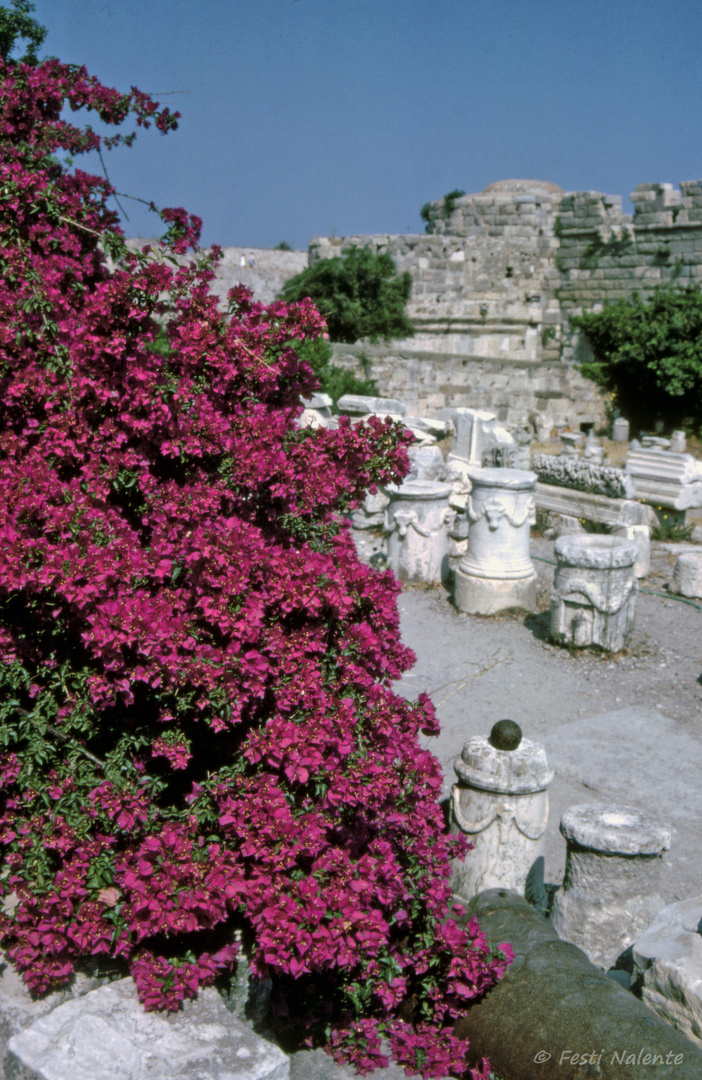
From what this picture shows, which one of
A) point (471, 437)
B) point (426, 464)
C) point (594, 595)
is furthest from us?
point (471, 437)

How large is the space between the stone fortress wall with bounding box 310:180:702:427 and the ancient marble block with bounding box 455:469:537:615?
402 inches

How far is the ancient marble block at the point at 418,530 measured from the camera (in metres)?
7.95

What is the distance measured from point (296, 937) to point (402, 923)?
0.66m

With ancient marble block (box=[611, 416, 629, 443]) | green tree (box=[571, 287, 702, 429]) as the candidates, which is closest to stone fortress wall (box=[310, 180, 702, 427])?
green tree (box=[571, 287, 702, 429])

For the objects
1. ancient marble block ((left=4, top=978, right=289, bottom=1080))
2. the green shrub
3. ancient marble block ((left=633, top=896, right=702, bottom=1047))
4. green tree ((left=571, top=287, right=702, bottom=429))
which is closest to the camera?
ancient marble block ((left=4, top=978, right=289, bottom=1080))

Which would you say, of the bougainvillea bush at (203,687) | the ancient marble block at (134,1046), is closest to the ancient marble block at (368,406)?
the bougainvillea bush at (203,687)

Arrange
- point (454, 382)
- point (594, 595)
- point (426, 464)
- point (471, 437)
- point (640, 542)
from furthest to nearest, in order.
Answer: point (454, 382) → point (471, 437) → point (426, 464) → point (640, 542) → point (594, 595)

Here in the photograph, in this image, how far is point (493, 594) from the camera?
7.41 m

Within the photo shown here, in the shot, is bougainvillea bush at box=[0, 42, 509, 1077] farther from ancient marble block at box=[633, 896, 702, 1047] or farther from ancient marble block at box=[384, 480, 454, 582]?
ancient marble block at box=[384, 480, 454, 582]

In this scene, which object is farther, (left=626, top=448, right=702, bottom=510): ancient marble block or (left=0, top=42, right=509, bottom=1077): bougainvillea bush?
(left=626, top=448, right=702, bottom=510): ancient marble block

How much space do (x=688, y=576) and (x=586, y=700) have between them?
8.47 ft

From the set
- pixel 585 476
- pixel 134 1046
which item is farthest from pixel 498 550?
pixel 134 1046

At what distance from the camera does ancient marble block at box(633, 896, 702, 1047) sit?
8.00 feet

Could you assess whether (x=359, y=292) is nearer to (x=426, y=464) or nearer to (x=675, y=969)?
(x=426, y=464)
